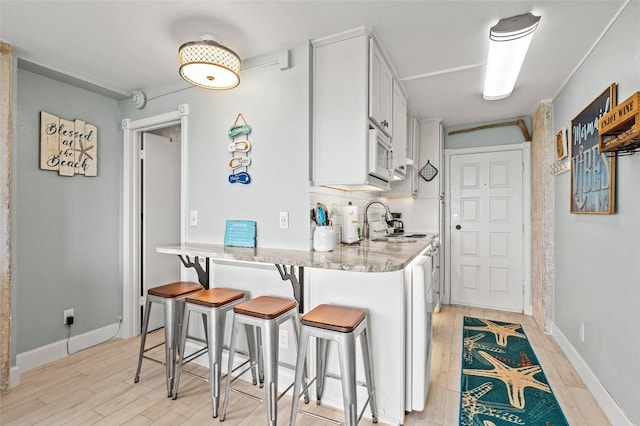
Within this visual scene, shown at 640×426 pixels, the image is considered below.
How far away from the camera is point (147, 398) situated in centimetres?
209

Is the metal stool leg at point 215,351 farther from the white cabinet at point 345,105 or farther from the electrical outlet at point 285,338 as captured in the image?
the white cabinet at point 345,105

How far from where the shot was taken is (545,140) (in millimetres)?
3238

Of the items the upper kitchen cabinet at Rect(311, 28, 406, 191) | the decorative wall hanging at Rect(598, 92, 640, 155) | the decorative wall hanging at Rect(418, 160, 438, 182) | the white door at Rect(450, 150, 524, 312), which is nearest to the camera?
the decorative wall hanging at Rect(598, 92, 640, 155)

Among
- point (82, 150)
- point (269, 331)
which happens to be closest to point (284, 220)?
point (269, 331)

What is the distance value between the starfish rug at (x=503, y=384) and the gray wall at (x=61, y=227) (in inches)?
125

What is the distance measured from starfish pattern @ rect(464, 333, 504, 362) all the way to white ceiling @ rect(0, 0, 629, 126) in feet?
7.82

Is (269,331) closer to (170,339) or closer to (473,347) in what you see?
(170,339)

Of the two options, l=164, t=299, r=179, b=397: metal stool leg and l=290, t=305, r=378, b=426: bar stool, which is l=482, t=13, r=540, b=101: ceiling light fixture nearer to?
l=290, t=305, r=378, b=426: bar stool

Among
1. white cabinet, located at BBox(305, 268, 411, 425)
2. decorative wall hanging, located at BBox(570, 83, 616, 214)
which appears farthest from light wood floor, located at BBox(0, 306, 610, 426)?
decorative wall hanging, located at BBox(570, 83, 616, 214)

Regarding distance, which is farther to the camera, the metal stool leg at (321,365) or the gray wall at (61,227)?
the gray wall at (61,227)

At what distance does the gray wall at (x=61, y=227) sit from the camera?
8.09 ft

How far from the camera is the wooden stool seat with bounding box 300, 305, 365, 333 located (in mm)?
1563

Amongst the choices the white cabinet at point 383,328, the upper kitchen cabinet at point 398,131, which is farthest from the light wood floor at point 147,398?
the upper kitchen cabinet at point 398,131

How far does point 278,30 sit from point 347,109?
A: 2.18ft
